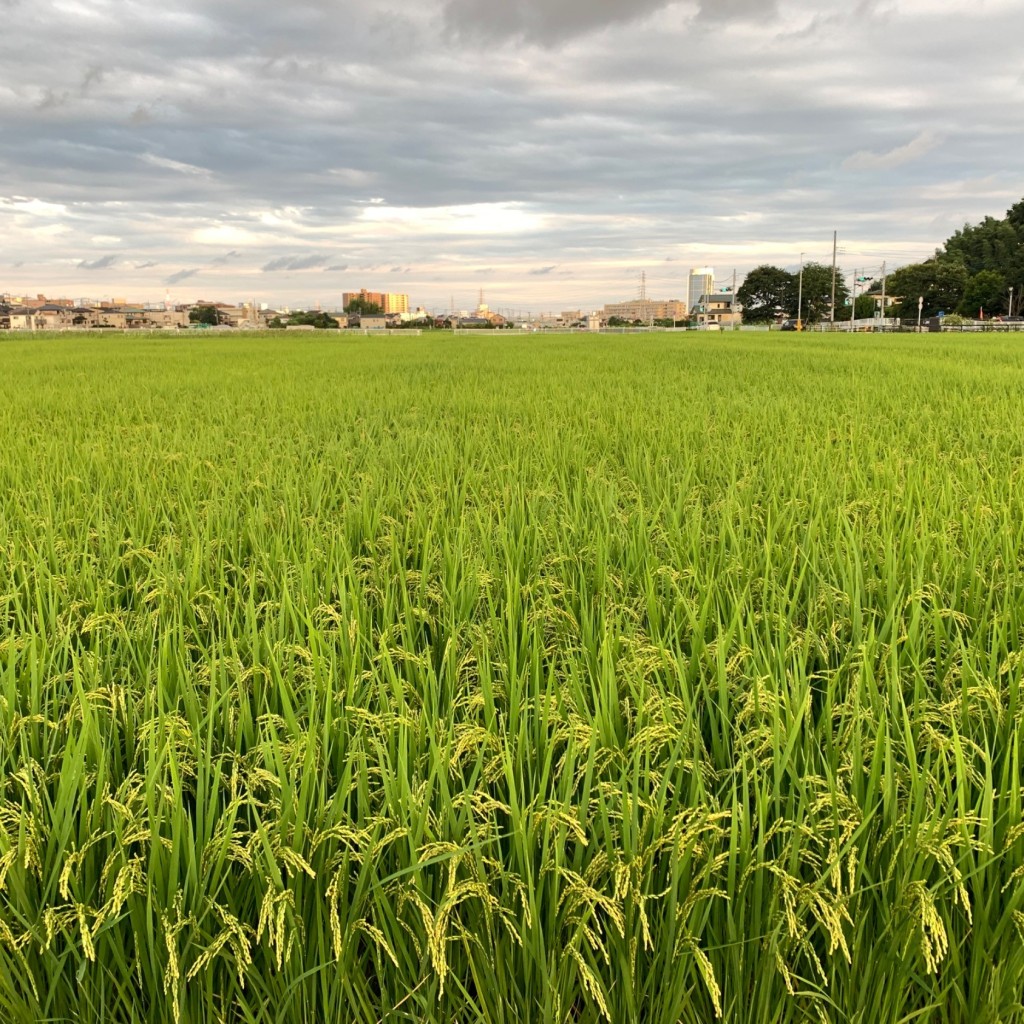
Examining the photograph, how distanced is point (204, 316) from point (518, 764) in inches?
5468

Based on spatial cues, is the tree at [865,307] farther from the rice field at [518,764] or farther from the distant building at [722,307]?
the rice field at [518,764]

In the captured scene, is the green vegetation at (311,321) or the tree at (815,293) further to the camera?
the green vegetation at (311,321)

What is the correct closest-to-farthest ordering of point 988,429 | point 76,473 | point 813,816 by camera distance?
point 813,816
point 76,473
point 988,429

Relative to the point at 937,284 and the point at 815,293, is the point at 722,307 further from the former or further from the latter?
the point at 937,284

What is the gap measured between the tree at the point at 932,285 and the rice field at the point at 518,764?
231ft

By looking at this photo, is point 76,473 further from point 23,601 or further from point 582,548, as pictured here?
point 582,548

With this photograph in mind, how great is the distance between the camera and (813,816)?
3.75 feet

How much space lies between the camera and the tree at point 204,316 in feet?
403

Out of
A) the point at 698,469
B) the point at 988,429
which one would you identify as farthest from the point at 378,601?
the point at 988,429

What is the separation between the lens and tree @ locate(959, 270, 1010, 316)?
55.5 m

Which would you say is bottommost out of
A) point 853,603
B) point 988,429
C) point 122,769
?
point 122,769

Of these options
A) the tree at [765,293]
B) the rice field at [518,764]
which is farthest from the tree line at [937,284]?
the rice field at [518,764]

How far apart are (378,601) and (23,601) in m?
1.13

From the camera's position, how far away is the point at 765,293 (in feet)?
250
